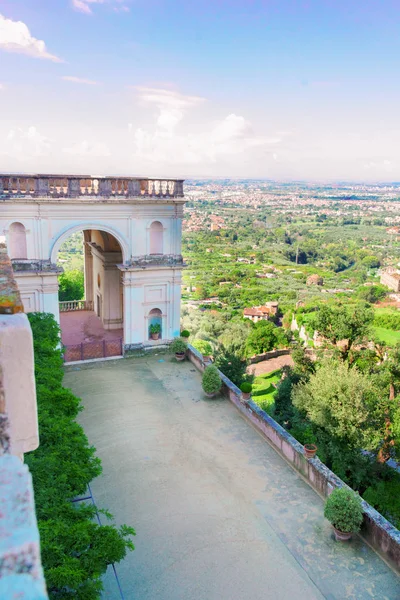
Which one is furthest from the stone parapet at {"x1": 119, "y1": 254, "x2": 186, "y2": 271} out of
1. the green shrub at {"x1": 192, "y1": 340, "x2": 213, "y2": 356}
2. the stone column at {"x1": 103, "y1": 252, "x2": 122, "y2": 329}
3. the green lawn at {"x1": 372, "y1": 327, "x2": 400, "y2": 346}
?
the green lawn at {"x1": 372, "y1": 327, "x2": 400, "y2": 346}

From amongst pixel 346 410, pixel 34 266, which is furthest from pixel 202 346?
pixel 346 410

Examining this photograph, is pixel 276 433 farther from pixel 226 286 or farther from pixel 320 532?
pixel 226 286

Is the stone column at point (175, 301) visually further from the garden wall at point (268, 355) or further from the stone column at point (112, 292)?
the garden wall at point (268, 355)

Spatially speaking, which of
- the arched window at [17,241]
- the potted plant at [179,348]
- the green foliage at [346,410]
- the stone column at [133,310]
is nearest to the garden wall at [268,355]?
the potted plant at [179,348]

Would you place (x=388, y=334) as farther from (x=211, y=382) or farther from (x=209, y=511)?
(x=209, y=511)

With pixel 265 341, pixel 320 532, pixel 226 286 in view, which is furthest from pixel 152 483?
Answer: pixel 226 286
